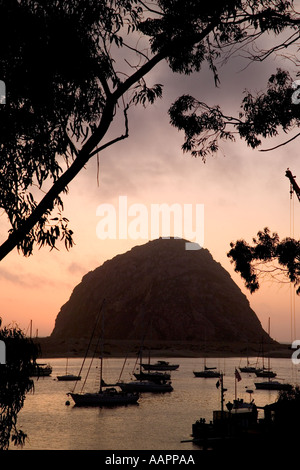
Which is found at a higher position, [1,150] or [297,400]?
[1,150]

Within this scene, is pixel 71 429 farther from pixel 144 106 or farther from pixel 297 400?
pixel 144 106

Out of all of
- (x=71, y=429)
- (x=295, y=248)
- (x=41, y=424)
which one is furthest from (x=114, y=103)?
(x=41, y=424)

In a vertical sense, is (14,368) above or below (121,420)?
above

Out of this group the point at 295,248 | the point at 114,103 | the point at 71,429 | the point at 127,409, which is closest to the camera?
the point at 114,103

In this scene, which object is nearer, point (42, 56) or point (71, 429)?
point (42, 56)

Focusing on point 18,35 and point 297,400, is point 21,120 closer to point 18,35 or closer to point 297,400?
point 18,35

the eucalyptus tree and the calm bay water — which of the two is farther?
the calm bay water

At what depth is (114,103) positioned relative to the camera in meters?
12.2

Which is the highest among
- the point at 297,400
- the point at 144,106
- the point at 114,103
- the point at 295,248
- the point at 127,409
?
the point at 144,106

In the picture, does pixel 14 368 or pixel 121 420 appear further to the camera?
pixel 121 420

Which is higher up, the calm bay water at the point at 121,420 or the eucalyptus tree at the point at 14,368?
the eucalyptus tree at the point at 14,368

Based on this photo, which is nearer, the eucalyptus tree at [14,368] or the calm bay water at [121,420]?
the eucalyptus tree at [14,368]

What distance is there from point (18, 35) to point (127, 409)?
247 feet

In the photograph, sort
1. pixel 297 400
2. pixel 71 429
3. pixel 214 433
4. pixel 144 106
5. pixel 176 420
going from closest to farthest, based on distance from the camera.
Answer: pixel 144 106, pixel 297 400, pixel 214 433, pixel 71 429, pixel 176 420
